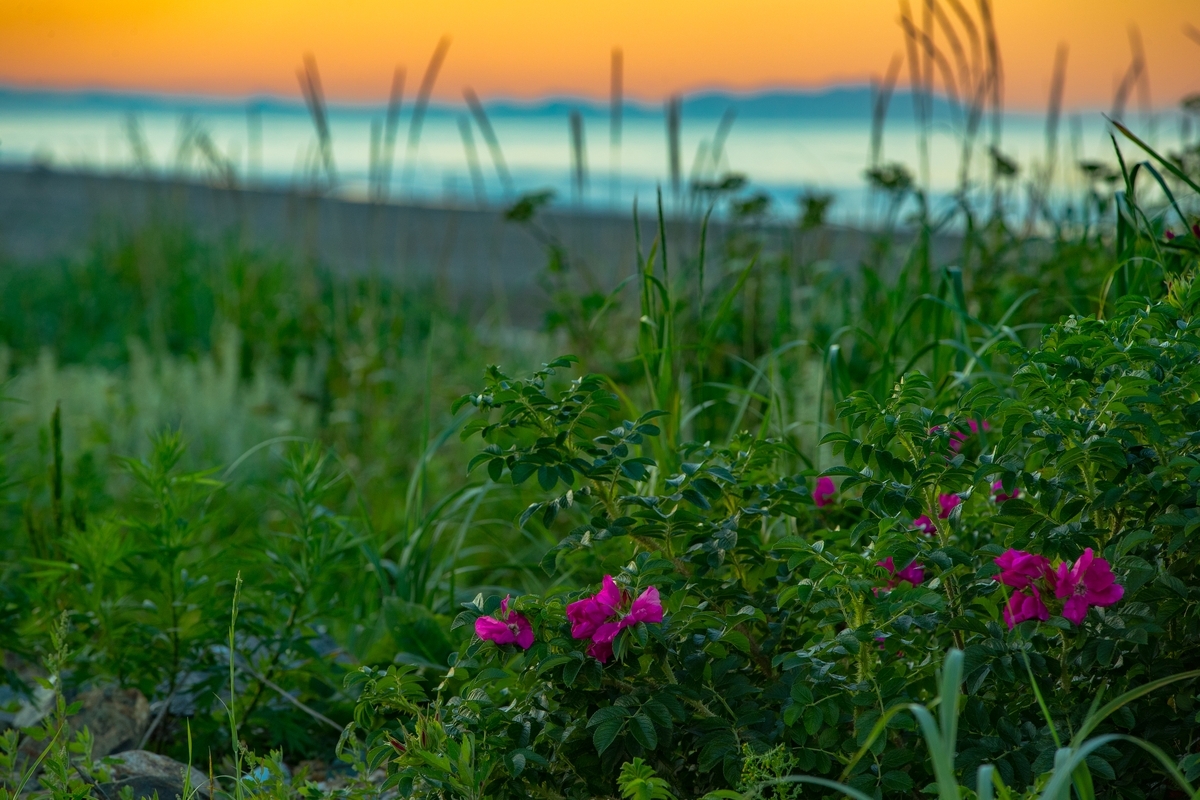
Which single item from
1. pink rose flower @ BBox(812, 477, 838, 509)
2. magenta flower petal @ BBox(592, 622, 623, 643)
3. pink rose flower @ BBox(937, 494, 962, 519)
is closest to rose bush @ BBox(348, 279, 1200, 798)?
magenta flower petal @ BBox(592, 622, 623, 643)

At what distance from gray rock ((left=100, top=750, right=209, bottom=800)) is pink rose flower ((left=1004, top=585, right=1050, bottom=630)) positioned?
3.98 feet

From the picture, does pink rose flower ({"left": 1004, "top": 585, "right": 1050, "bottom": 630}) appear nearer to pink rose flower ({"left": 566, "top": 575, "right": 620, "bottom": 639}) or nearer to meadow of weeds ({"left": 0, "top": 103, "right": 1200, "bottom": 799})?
meadow of weeds ({"left": 0, "top": 103, "right": 1200, "bottom": 799})

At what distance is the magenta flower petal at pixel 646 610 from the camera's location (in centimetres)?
133

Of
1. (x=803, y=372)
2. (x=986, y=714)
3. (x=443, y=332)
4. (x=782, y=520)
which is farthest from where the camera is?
(x=443, y=332)

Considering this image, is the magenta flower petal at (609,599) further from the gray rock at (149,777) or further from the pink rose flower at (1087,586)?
the gray rock at (149,777)

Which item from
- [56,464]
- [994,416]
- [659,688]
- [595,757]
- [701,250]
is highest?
[701,250]

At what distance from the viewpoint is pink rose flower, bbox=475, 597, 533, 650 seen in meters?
1.38

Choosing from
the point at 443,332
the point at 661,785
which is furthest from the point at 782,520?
the point at 443,332

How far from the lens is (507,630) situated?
4.56ft

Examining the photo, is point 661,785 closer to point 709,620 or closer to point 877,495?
point 709,620

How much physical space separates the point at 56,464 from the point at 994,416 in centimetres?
183

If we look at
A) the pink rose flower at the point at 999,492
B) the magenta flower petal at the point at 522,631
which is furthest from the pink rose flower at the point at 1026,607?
the magenta flower petal at the point at 522,631

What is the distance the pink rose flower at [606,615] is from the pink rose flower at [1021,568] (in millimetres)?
454

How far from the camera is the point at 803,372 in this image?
358 centimetres
